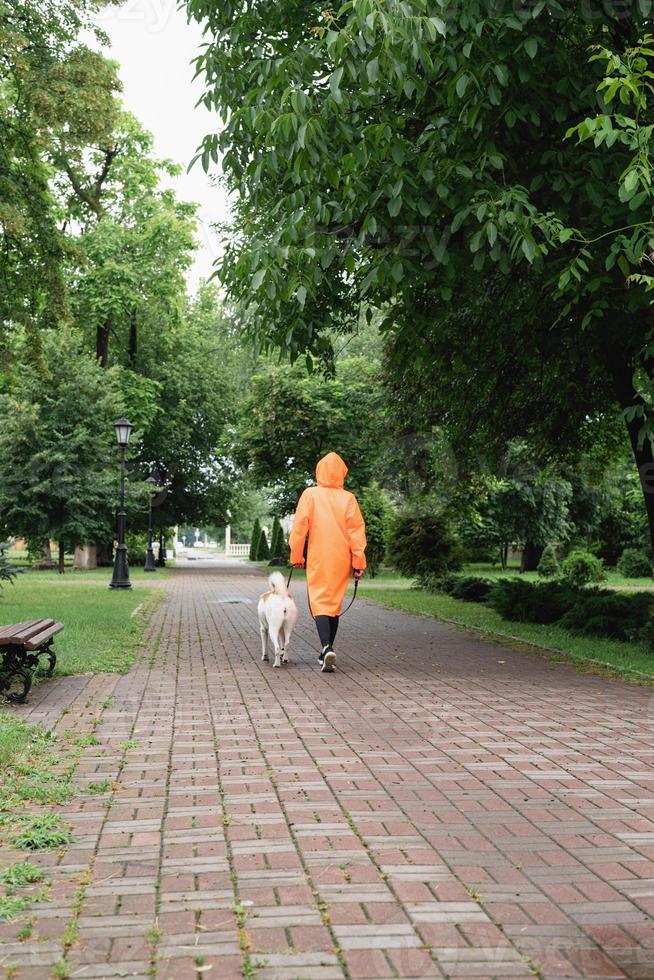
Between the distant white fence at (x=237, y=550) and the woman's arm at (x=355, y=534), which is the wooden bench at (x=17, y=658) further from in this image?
the distant white fence at (x=237, y=550)

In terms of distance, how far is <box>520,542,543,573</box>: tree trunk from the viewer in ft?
140

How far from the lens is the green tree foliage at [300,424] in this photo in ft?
121

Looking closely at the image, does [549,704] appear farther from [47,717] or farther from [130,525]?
[130,525]

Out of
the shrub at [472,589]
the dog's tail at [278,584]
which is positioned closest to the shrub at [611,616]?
the dog's tail at [278,584]

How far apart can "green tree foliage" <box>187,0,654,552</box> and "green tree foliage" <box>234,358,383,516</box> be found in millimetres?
25035

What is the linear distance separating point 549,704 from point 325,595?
9.62 feet

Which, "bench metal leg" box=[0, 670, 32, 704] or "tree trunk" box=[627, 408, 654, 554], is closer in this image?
"bench metal leg" box=[0, 670, 32, 704]

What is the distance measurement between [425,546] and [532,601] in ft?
32.2

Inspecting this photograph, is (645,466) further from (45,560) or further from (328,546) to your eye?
(45,560)

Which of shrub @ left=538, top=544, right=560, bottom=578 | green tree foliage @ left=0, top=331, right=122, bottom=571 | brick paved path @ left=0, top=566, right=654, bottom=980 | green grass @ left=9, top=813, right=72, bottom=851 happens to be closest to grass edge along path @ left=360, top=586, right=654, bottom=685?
brick paved path @ left=0, top=566, right=654, bottom=980

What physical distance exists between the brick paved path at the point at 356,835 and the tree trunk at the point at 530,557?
34.3 meters

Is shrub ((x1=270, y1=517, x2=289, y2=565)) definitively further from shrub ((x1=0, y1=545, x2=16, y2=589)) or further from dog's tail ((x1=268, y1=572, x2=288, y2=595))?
dog's tail ((x1=268, y1=572, x2=288, y2=595))

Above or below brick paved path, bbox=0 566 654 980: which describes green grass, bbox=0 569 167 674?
above

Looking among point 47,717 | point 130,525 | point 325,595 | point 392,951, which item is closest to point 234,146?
point 325,595
